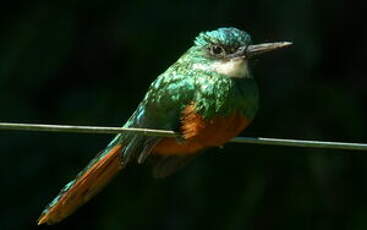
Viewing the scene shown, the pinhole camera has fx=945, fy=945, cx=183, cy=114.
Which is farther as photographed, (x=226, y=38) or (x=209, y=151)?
(x=209, y=151)

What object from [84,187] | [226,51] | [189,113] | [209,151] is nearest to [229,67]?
[226,51]

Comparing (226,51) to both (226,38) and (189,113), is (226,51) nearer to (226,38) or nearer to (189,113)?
(226,38)

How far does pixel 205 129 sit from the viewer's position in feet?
10.5

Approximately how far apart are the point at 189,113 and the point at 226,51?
34 cm

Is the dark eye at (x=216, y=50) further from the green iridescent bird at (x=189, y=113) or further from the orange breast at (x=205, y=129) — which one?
the orange breast at (x=205, y=129)

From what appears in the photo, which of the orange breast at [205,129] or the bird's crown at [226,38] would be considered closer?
the orange breast at [205,129]

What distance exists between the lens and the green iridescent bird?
→ 10.6ft

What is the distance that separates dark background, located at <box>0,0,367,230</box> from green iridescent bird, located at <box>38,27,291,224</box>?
2.49ft

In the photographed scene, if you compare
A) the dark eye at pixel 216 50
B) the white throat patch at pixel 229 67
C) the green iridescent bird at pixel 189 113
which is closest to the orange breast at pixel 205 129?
the green iridescent bird at pixel 189 113

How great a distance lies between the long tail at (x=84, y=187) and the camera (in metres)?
3.28

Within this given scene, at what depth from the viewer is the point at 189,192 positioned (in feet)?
13.8

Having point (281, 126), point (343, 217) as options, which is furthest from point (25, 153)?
point (343, 217)

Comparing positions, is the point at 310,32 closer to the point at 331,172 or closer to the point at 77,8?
the point at 331,172

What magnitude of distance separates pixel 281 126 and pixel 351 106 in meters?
0.34
